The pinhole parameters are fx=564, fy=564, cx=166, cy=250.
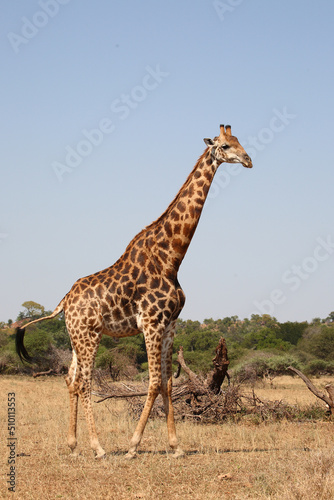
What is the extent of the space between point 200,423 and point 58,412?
389 centimetres

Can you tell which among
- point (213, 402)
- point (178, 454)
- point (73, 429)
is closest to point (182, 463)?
point (178, 454)

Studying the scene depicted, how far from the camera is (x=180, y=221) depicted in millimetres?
8867

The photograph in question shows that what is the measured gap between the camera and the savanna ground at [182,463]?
6.19 m

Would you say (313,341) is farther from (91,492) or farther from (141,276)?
(91,492)

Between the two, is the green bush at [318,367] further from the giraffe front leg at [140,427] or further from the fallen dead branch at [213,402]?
the giraffe front leg at [140,427]

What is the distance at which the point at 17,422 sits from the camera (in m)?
12.5

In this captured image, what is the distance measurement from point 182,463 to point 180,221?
11.7ft

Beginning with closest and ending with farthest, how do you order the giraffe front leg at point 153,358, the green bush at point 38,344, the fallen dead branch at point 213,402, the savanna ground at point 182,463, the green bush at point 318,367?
the savanna ground at point 182,463 < the giraffe front leg at point 153,358 < the fallen dead branch at point 213,402 < the green bush at point 318,367 < the green bush at point 38,344

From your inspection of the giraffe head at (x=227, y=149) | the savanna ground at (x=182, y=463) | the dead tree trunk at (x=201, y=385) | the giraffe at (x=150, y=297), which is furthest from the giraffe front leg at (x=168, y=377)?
the dead tree trunk at (x=201, y=385)

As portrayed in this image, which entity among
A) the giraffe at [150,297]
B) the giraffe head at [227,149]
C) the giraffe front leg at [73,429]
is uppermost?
the giraffe head at [227,149]

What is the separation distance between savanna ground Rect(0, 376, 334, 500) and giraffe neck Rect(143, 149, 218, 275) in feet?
9.52

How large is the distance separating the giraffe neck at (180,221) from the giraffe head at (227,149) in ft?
0.46

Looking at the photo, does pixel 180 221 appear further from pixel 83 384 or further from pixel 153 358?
pixel 83 384

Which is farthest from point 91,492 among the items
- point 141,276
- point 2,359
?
point 2,359
